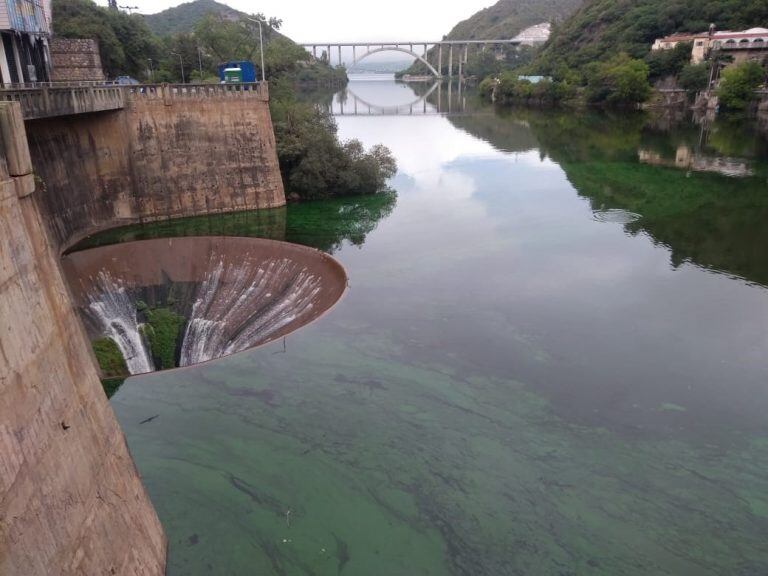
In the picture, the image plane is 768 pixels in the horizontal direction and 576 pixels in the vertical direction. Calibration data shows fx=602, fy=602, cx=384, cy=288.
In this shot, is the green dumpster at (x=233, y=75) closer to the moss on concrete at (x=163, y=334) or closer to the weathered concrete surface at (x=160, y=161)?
the weathered concrete surface at (x=160, y=161)

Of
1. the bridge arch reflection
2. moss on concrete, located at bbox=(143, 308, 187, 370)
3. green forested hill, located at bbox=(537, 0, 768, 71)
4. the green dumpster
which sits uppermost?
green forested hill, located at bbox=(537, 0, 768, 71)

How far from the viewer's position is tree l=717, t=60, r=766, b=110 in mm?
61156

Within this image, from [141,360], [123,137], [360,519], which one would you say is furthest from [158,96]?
[360,519]

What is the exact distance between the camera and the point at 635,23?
262 ft

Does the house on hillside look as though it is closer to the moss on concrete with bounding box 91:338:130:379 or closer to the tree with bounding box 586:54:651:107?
the tree with bounding box 586:54:651:107

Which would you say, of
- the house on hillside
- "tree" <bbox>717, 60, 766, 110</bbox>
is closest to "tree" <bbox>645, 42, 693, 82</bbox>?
the house on hillside

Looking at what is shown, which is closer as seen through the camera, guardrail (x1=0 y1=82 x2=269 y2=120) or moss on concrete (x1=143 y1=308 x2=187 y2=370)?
moss on concrete (x1=143 y1=308 x2=187 y2=370)

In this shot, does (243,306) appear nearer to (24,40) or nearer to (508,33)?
(24,40)

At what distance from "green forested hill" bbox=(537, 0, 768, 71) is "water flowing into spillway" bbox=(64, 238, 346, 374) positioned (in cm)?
7235

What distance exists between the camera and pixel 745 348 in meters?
15.4

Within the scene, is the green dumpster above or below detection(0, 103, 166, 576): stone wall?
above

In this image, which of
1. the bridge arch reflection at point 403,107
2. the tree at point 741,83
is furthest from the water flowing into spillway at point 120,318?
the tree at point 741,83

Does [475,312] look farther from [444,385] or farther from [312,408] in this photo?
[312,408]

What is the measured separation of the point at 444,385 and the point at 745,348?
26.4ft
